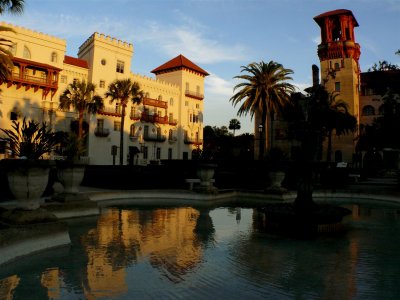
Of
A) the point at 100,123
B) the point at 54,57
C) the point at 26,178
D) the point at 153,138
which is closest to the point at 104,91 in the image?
the point at 100,123

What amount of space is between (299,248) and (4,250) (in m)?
5.95

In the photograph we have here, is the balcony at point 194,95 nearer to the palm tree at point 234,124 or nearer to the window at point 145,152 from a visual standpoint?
the window at point 145,152

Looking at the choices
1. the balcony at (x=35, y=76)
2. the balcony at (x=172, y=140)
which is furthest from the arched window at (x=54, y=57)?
the balcony at (x=172, y=140)

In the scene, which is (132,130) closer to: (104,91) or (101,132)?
(101,132)

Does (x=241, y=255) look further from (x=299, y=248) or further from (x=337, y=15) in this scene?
(x=337, y=15)

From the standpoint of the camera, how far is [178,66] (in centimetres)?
6347

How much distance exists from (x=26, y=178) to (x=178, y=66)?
194 feet

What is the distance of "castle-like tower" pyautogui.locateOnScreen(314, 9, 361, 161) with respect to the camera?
61.9 meters

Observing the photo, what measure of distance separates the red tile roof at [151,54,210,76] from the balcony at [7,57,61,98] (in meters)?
25.4

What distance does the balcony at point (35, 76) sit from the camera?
40188 mm

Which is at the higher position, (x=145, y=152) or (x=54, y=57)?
(x=54, y=57)

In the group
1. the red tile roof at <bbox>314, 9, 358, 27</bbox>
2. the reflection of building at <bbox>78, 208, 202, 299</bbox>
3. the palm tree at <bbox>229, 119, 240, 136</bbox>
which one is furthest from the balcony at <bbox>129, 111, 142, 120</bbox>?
the palm tree at <bbox>229, 119, 240, 136</bbox>

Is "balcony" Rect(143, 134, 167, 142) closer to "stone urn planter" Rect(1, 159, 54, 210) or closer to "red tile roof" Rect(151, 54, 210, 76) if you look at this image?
"red tile roof" Rect(151, 54, 210, 76)

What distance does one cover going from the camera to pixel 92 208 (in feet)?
36.1
